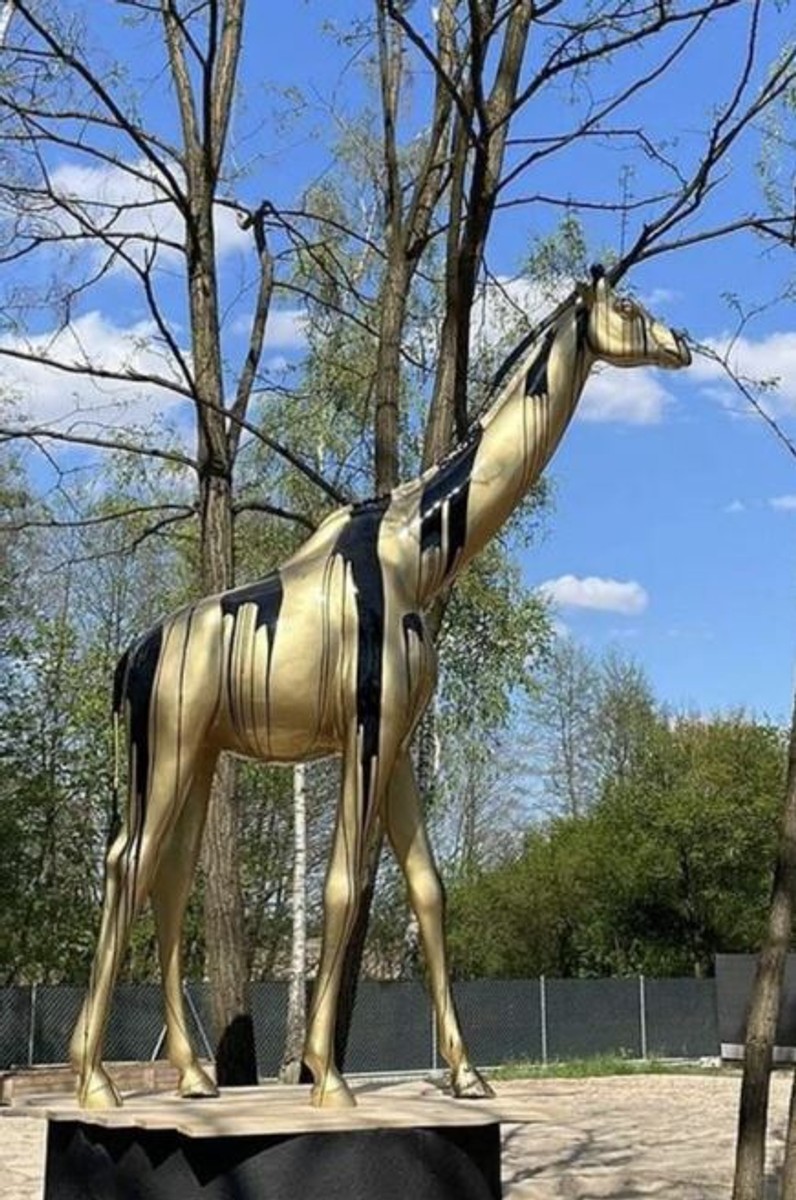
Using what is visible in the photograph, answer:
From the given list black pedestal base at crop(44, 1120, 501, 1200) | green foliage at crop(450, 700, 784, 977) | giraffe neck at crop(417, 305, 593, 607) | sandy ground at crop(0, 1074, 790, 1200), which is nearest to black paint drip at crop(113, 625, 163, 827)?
giraffe neck at crop(417, 305, 593, 607)

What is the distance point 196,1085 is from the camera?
15.4 ft

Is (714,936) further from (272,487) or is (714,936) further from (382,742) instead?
(382,742)

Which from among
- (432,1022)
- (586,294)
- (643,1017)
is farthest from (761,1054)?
(643,1017)

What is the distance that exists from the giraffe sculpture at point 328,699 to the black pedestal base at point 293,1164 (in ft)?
1.08

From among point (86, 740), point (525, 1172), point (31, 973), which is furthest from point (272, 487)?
point (525, 1172)

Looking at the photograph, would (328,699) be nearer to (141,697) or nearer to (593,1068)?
(141,697)

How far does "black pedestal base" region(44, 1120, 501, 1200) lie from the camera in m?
3.86

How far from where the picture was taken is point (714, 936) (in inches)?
976

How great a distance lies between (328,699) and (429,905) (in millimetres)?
682

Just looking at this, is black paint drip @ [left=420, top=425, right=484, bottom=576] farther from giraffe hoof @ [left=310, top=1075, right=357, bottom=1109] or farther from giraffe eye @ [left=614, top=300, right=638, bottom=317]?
giraffe hoof @ [left=310, top=1075, right=357, bottom=1109]

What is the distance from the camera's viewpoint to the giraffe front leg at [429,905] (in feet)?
15.2

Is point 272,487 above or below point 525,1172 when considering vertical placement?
above

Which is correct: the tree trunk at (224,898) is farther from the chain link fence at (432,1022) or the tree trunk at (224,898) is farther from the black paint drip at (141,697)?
the chain link fence at (432,1022)

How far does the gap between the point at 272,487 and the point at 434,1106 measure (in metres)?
15.4
